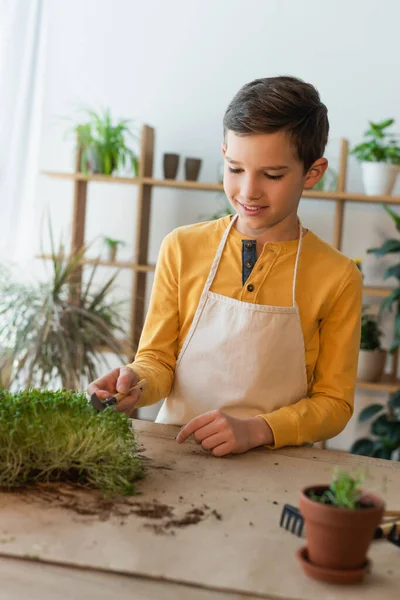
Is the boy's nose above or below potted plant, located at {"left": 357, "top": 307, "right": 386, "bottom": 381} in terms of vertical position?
above

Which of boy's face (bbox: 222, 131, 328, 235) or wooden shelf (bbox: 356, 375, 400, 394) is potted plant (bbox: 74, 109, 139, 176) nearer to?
wooden shelf (bbox: 356, 375, 400, 394)

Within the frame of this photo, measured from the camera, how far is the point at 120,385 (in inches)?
62.8

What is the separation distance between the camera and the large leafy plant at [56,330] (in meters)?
3.68

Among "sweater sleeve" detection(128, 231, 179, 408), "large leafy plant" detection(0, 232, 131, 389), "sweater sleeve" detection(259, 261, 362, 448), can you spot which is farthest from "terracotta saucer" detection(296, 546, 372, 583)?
"large leafy plant" detection(0, 232, 131, 389)

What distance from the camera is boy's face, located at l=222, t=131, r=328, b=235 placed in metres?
1.70

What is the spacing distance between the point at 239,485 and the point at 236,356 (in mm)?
495

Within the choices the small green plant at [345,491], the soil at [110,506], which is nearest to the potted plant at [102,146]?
the soil at [110,506]

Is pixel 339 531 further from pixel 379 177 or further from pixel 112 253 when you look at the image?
pixel 112 253

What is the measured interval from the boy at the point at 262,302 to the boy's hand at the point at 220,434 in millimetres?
68

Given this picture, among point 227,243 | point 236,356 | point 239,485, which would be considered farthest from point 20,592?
point 227,243

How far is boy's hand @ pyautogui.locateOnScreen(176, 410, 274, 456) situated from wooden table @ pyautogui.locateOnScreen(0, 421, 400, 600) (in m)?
0.09

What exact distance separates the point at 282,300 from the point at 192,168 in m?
2.45

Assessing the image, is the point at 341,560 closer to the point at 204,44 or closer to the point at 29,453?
the point at 29,453

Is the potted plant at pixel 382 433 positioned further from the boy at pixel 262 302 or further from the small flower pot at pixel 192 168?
the boy at pixel 262 302
